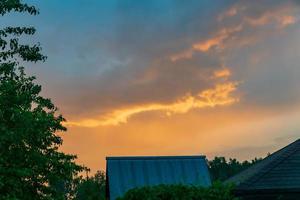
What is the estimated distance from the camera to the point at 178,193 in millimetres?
19953

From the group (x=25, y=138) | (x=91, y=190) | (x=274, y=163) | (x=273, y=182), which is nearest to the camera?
(x=25, y=138)

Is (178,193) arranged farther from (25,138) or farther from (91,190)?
(91,190)

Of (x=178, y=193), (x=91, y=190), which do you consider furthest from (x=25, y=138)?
(x=91, y=190)

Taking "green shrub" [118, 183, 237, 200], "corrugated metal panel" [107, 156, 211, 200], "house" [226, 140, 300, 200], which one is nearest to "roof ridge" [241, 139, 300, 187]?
"house" [226, 140, 300, 200]

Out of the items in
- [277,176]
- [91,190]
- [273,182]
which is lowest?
[273,182]

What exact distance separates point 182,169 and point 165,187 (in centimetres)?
1161

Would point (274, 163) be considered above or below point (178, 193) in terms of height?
above

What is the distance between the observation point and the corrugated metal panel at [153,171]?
98.8 feet

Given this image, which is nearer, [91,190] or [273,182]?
[273,182]

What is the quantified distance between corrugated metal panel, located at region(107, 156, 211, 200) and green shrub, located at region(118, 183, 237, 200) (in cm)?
930

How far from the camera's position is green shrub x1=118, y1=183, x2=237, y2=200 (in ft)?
65.1

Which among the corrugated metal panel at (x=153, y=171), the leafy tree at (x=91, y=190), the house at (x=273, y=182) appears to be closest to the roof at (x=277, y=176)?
the house at (x=273, y=182)

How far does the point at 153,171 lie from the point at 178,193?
11252 millimetres

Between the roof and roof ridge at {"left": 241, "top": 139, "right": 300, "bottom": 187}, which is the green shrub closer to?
the roof
